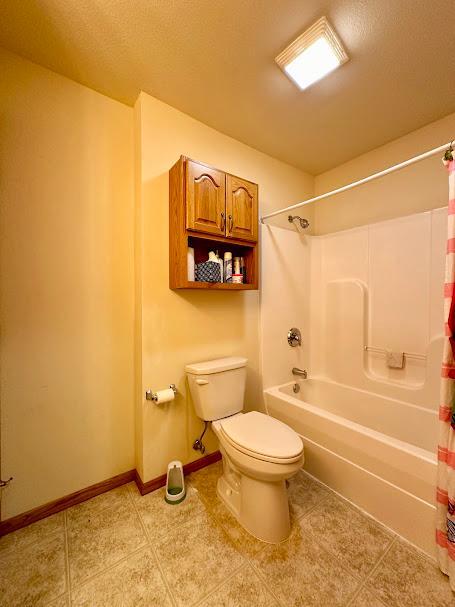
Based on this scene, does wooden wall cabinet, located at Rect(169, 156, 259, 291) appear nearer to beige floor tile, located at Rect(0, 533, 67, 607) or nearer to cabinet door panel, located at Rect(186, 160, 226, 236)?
cabinet door panel, located at Rect(186, 160, 226, 236)

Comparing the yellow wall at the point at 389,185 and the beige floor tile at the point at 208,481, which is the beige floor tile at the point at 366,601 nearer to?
the beige floor tile at the point at 208,481

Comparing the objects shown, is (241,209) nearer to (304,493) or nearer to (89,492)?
(304,493)

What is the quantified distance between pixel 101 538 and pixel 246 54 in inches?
99.7

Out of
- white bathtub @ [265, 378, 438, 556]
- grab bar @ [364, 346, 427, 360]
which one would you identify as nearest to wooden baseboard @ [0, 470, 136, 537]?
white bathtub @ [265, 378, 438, 556]

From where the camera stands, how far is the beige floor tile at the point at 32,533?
45.4 inches

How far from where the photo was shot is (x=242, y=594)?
95cm

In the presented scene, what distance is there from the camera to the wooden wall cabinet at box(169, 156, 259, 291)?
1.40 metres

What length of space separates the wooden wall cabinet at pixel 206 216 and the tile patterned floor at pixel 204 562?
1.28 m

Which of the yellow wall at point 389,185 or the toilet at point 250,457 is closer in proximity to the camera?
the toilet at point 250,457

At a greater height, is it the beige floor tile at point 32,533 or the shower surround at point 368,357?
the shower surround at point 368,357

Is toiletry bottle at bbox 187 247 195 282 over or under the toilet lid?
over

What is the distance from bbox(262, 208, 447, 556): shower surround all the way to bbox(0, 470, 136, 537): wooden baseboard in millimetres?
1120

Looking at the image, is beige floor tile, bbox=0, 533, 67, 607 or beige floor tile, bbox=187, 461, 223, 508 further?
→ beige floor tile, bbox=187, 461, 223, 508

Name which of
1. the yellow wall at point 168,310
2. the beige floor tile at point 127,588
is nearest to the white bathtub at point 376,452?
the yellow wall at point 168,310
